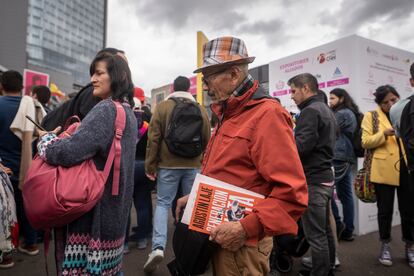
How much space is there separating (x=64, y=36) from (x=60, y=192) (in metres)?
55.9

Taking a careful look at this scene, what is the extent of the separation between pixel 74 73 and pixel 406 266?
56210mm

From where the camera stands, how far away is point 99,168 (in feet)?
4.70

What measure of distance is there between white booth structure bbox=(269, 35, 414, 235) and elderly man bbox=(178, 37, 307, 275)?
3347 mm

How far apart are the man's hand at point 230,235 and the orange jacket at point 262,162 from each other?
3 centimetres

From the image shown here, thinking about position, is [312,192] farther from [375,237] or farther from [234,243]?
[375,237]

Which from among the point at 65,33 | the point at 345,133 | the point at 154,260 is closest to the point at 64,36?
the point at 65,33

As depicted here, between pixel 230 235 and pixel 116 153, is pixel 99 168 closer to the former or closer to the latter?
pixel 116 153

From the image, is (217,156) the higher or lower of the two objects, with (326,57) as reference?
lower

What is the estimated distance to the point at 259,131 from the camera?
48.8 inches

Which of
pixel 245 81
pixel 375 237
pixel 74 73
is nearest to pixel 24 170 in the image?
pixel 245 81

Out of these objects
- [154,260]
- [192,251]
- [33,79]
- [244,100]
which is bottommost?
[154,260]

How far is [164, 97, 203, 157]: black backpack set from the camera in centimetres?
312

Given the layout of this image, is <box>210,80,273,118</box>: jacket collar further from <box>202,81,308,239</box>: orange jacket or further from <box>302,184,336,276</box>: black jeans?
<box>302,184,336,276</box>: black jeans

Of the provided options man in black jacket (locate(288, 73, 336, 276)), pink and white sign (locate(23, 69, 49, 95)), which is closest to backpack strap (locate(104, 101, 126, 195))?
man in black jacket (locate(288, 73, 336, 276))
